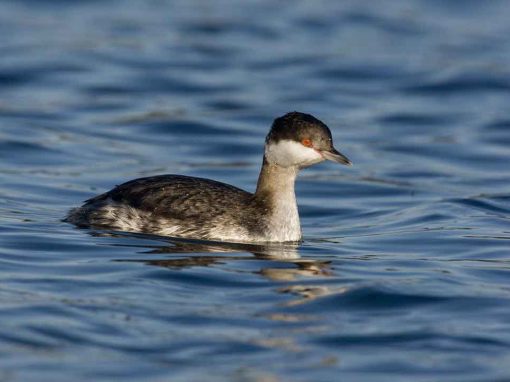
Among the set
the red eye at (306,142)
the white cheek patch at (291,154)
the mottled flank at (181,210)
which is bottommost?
the mottled flank at (181,210)

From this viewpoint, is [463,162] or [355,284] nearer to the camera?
[355,284]

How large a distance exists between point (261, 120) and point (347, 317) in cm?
1131

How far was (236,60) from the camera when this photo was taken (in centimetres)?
2600

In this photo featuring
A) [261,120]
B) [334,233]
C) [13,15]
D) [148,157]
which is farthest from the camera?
[13,15]

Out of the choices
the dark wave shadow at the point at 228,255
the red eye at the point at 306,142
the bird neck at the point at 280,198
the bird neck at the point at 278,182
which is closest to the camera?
the dark wave shadow at the point at 228,255

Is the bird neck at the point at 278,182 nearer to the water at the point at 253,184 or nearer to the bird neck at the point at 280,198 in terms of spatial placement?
the bird neck at the point at 280,198

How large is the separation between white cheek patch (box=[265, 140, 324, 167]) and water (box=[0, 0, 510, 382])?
2.73 ft

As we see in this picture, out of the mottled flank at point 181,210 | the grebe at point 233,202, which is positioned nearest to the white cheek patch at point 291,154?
the grebe at point 233,202

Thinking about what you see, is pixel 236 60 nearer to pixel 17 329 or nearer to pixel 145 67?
pixel 145 67

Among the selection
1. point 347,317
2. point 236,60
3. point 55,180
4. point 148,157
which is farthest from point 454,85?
point 347,317

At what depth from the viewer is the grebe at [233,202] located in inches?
511

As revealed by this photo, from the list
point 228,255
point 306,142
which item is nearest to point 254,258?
point 228,255

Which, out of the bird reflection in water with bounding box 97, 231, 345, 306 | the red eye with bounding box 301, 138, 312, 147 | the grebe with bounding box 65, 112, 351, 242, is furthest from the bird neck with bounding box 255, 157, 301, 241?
the red eye with bounding box 301, 138, 312, 147

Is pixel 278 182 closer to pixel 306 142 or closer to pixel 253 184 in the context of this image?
pixel 306 142
